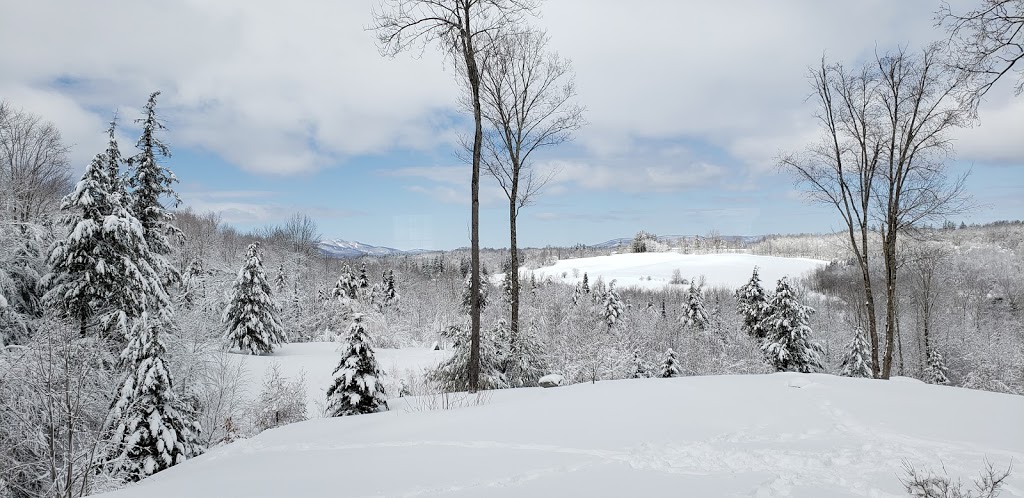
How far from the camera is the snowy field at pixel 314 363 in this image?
20094 millimetres

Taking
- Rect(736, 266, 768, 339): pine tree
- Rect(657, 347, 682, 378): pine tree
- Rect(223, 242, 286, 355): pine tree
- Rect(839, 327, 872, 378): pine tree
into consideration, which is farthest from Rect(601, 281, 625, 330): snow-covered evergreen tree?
Rect(223, 242, 286, 355): pine tree

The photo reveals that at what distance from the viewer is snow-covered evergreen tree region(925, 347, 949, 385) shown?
2430 centimetres

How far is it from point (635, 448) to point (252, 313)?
26.3 meters

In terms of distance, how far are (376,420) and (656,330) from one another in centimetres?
3650

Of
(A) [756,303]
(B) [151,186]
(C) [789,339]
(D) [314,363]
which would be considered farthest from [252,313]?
(A) [756,303]

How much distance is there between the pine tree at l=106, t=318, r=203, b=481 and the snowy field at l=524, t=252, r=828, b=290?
78375mm

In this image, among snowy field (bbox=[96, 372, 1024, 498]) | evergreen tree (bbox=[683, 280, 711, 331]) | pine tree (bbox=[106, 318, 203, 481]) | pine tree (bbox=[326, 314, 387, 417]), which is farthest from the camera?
evergreen tree (bbox=[683, 280, 711, 331])

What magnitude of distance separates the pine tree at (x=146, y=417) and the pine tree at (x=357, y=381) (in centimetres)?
301

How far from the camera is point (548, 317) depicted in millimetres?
32031

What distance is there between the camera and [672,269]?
359ft

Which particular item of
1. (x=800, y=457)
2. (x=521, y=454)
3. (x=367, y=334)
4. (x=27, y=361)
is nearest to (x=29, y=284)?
(x=27, y=361)

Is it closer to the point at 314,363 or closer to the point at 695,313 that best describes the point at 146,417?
the point at 314,363

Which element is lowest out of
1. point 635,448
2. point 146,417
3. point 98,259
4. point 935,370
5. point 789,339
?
point 935,370

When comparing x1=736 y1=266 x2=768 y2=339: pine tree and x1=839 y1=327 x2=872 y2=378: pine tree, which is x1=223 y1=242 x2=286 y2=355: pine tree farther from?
x1=839 y1=327 x2=872 y2=378: pine tree
